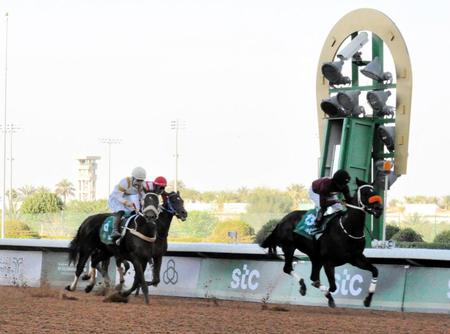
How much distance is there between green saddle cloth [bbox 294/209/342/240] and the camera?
1338 centimetres

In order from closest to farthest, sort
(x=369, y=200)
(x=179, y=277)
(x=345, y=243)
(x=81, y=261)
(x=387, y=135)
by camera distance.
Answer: (x=369, y=200), (x=345, y=243), (x=81, y=261), (x=179, y=277), (x=387, y=135)

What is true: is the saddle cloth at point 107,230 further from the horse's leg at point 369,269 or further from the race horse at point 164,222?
the horse's leg at point 369,269

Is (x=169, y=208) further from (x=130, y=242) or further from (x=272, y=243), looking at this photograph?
(x=272, y=243)

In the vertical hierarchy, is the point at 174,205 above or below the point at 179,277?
above

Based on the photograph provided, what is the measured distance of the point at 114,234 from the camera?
14477 mm

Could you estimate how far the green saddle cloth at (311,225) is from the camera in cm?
1338

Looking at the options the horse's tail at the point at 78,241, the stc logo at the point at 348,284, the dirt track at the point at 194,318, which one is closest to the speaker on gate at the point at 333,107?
the stc logo at the point at 348,284

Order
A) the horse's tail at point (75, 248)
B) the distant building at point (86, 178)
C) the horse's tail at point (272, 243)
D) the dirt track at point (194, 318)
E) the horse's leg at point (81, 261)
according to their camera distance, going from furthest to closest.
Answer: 1. the distant building at point (86, 178)
2. the horse's tail at point (75, 248)
3. the horse's leg at point (81, 261)
4. the horse's tail at point (272, 243)
5. the dirt track at point (194, 318)

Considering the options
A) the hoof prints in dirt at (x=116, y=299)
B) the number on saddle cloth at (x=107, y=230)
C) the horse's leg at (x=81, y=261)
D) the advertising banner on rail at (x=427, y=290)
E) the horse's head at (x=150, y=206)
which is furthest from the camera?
the horse's leg at (x=81, y=261)

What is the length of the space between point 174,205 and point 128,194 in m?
0.92

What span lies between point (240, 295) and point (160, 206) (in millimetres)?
1923

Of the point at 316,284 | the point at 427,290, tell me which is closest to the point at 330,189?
the point at 316,284

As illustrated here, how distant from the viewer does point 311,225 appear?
13.6 metres

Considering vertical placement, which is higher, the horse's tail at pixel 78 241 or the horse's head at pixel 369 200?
the horse's head at pixel 369 200
